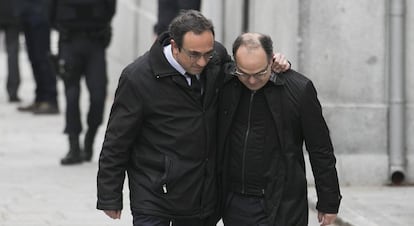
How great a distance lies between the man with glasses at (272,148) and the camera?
5.27 meters

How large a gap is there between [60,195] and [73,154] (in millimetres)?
1410

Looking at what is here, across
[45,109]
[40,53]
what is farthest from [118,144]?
[40,53]

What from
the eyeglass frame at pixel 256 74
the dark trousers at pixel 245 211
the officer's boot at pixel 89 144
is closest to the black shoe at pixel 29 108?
the officer's boot at pixel 89 144

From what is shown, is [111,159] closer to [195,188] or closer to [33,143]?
[195,188]

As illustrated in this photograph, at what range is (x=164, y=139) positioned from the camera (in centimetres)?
537

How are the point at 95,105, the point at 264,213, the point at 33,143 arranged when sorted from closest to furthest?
the point at 264,213
the point at 95,105
the point at 33,143

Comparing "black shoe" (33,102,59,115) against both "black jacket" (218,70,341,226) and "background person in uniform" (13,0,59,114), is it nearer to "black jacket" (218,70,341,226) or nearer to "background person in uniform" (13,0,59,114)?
"background person in uniform" (13,0,59,114)

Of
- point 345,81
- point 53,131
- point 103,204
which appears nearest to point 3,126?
point 53,131

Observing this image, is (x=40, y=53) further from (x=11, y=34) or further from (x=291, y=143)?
(x=291, y=143)

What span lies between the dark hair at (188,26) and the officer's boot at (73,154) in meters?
5.45

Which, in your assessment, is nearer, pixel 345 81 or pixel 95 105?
pixel 345 81

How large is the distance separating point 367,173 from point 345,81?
73 centimetres

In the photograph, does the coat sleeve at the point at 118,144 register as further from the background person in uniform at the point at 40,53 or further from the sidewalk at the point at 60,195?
the background person in uniform at the point at 40,53

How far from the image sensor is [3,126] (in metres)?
13.4
